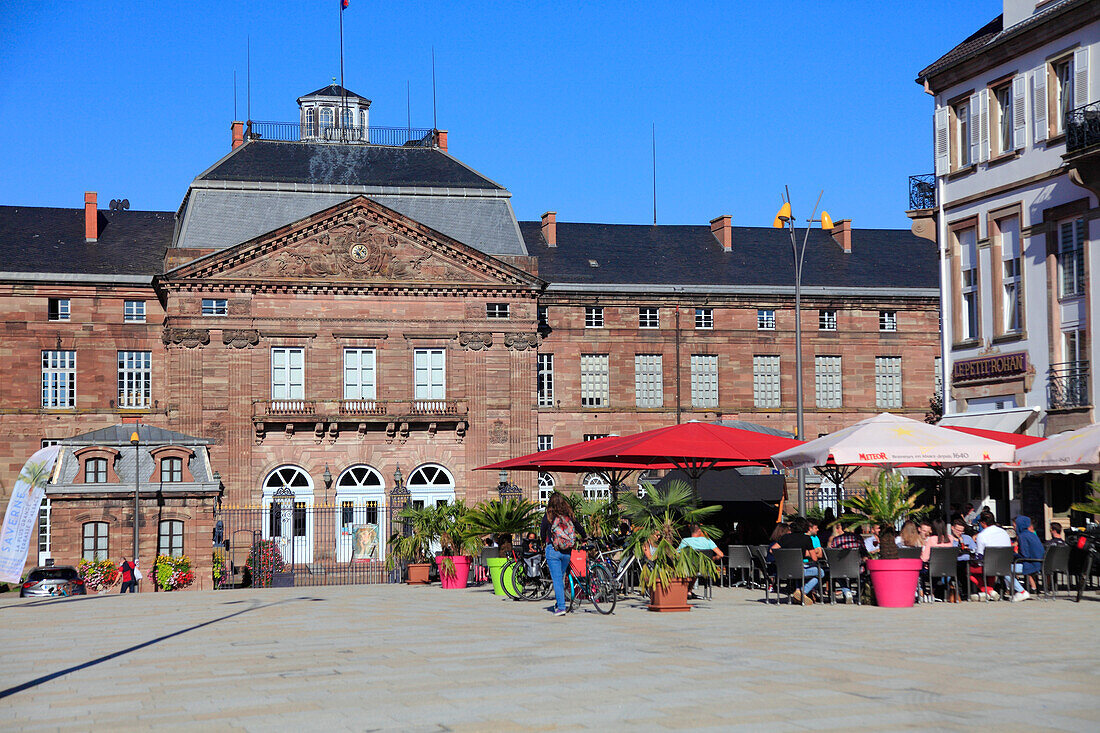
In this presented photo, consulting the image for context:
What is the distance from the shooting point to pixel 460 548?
28.5 m

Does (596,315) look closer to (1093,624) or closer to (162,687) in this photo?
(1093,624)

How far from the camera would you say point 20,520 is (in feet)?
66.2

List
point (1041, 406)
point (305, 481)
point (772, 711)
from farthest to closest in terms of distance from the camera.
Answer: point (305, 481)
point (1041, 406)
point (772, 711)

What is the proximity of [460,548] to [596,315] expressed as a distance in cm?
2963

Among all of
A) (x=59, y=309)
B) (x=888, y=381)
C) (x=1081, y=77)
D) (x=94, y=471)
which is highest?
(x=1081, y=77)

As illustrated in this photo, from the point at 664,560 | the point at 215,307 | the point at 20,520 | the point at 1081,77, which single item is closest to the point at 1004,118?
the point at 1081,77

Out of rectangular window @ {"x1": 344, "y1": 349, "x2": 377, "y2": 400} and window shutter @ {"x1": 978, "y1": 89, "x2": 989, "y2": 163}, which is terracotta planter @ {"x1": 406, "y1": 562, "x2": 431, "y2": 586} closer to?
window shutter @ {"x1": 978, "y1": 89, "x2": 989, "y2": 163}

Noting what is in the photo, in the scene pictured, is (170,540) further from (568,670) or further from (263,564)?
(568,670)

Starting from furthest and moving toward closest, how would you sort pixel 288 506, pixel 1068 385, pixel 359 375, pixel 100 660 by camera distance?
pixel 359 375 < pixel 288 506 < pixel 1068 385 < pixel 100 660

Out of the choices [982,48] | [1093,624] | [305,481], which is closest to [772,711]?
[1093,624]

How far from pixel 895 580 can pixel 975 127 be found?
17.4 meters

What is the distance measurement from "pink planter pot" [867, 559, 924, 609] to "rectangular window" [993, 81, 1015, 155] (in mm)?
15945

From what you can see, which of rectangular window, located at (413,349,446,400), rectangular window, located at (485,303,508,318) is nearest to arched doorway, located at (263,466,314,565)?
rectangular window, located at (413,349,446,400)

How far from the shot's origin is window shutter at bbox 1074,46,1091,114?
2895 centimetres
